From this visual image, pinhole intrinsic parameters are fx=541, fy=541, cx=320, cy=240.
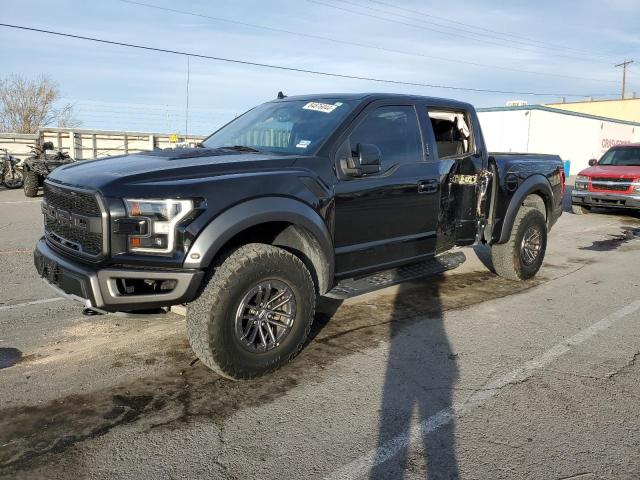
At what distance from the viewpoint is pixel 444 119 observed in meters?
5.70

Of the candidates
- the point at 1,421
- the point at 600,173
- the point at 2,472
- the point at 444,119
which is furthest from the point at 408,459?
the point at 600,173

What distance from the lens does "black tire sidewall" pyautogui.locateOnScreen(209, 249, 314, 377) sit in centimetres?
339

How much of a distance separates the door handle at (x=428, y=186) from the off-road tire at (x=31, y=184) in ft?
46.2

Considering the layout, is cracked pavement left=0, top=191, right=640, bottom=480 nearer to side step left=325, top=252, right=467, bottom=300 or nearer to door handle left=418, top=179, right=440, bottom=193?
side step left=325, top=252, right=467, bottom=300

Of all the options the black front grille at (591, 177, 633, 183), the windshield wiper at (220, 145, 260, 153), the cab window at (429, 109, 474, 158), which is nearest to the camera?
the windshield wiper at (220, 145, 260, 153)

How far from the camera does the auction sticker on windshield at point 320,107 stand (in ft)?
14.6

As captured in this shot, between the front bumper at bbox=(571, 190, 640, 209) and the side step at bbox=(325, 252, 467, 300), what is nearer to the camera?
the side step at bbox=(325, 252, 467, 300)

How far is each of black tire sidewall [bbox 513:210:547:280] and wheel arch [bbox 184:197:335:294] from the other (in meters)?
3.09

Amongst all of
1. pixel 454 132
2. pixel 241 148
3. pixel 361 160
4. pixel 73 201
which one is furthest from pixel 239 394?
pixel 454 132

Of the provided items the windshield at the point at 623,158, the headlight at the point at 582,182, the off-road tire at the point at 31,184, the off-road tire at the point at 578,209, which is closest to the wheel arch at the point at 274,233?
the headlight at the point at 582,182

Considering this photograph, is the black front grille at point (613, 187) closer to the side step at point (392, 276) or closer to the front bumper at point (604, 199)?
the front bumper at point (604, 199)

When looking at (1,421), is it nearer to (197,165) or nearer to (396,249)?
(197,165)

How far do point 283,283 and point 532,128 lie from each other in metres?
31.6

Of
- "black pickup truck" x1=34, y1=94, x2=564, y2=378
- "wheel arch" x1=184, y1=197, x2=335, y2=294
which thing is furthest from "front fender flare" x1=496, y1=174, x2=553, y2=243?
"wheel arch" x1=184, y1=197, x2=335, y2=294
